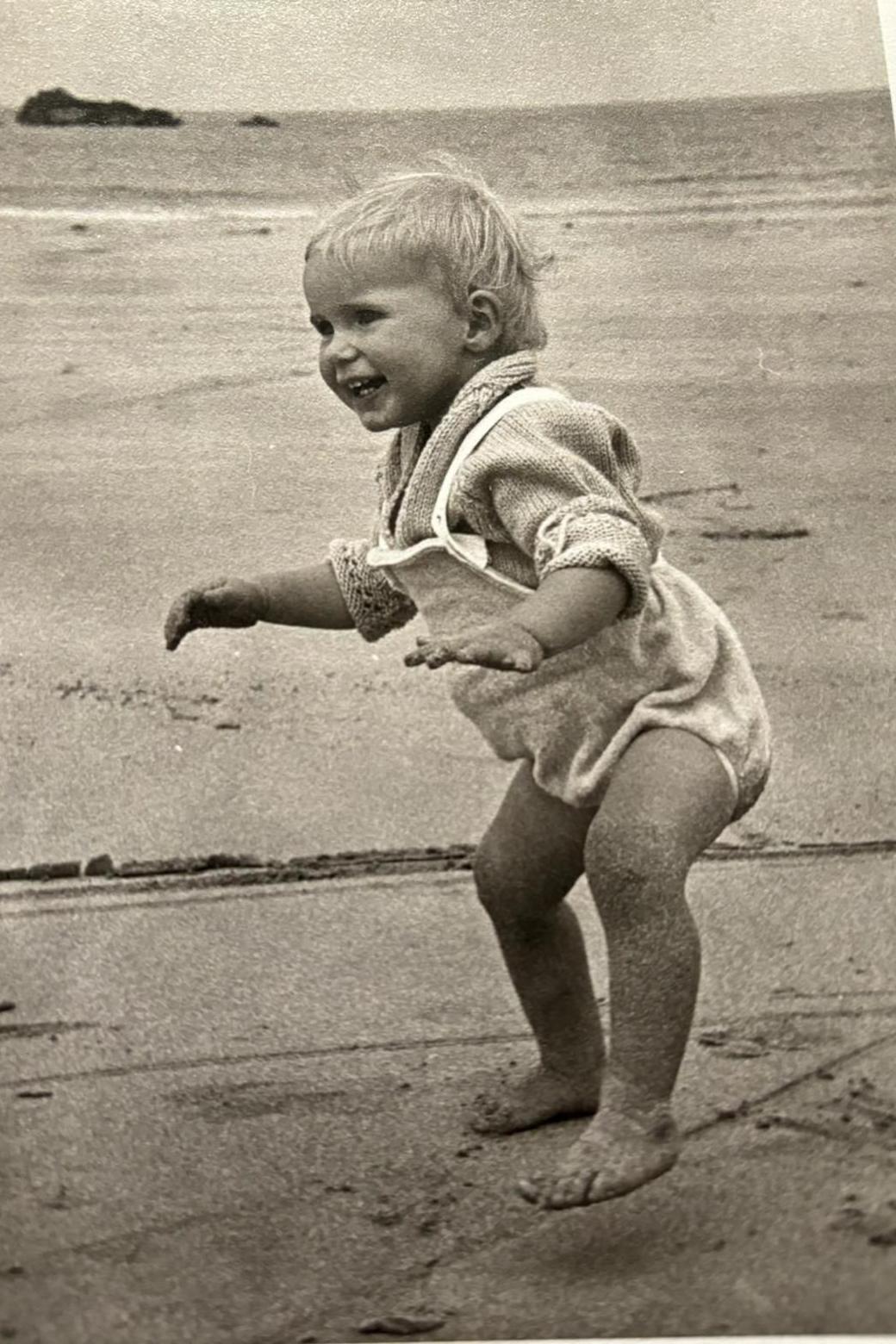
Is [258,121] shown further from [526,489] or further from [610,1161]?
[610,1161]

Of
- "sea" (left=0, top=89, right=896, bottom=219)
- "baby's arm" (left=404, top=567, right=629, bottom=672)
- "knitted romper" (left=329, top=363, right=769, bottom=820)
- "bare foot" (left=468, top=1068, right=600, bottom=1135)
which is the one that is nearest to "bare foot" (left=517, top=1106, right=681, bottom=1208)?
"bare foot" (left=468, top=1068, right=600, bottom=1135)

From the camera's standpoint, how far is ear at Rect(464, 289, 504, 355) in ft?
7.89

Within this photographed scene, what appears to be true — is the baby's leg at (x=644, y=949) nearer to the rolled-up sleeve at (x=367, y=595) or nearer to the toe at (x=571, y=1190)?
the toe at (x=571, y=1190)

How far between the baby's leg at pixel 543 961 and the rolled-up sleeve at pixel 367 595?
0.27 m

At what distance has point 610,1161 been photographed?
7.35ft

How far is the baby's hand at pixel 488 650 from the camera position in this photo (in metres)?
2.01

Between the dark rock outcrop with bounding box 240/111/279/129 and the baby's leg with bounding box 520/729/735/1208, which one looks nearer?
the baby's leg with bounding box 520/729/735/1208

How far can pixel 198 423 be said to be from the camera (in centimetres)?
272

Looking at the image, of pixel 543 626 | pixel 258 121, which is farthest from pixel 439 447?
pixel 258 121

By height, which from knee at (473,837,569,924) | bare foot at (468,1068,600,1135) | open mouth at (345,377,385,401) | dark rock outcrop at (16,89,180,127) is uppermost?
dark rock outcrop at (16,89,180,127)

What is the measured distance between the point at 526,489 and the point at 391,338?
0.97ft

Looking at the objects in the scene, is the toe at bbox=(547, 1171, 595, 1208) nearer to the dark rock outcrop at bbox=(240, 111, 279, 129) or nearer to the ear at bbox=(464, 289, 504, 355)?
the ear at bbox=(464, 289, 504, 355)

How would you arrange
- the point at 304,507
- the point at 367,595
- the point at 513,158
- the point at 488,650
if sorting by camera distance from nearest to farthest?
the point at 488,650
the point at 367,595
the point at 304,507
the point at 513,158

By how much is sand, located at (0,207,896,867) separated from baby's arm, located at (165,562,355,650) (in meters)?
0.09
